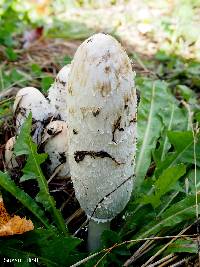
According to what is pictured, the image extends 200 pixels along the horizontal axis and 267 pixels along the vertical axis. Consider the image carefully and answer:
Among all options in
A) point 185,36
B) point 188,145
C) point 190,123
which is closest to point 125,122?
point 188,145

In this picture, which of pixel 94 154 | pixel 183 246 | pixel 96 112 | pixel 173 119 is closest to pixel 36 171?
pixel 94 154

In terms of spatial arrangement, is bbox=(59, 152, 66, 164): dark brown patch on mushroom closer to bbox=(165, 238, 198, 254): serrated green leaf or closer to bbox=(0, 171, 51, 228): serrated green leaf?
bbox=(0, 171, 51, 228): serrated green leaf

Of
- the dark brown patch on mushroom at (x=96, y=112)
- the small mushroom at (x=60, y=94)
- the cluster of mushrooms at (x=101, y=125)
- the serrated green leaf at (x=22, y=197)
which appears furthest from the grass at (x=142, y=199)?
the dark brown patch on mushroom at (x=96, y=112)

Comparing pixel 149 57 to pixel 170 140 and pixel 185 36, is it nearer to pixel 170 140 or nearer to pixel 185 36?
pixel 185 36

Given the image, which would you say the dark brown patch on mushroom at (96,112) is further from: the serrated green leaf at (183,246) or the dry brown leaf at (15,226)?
the serrated green leaf at (183,246)

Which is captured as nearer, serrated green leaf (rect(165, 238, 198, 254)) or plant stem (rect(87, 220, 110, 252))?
serrated green leaf (rect(165, 238, 198, 254))

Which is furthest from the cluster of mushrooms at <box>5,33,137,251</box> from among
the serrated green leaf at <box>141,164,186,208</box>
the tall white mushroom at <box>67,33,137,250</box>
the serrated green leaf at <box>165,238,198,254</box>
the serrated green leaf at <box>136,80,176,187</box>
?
the serrated green leaf at <box>136,80,176,187</box>

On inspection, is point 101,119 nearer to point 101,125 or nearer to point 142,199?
point 101,125
